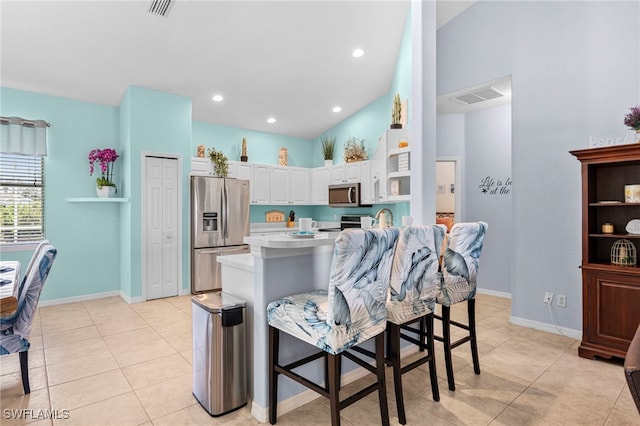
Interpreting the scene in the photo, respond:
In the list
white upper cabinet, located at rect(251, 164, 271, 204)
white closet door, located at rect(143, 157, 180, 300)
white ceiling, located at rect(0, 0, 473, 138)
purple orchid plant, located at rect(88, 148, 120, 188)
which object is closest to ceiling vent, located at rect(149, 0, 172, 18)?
white ceiling, located at rect(0, 0, 473, 138)

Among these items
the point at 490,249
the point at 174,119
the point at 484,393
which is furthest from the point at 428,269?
the point at 174,119

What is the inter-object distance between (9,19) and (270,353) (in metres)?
3.90

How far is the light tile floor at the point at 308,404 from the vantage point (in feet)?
6.78

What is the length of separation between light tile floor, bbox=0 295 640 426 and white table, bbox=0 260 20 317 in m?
0.75

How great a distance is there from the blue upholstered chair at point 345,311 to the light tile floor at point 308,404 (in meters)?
0.46

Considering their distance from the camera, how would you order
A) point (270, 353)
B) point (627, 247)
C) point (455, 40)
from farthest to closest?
point (455, 40)
point (627, 247)
point (270, 353)

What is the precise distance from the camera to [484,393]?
2.33 m

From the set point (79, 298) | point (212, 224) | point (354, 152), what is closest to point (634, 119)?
point (354, 152)

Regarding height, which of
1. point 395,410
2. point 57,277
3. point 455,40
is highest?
point 455,40

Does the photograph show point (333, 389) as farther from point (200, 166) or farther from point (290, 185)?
point (290, 185)

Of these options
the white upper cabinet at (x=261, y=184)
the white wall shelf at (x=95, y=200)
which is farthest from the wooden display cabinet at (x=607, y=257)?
the white wall shelf at (x=95, y=200)

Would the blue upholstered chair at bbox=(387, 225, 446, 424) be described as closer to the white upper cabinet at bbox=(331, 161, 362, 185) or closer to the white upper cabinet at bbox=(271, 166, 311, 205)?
the white upper cabinet at bbox=(331, 161, 362, 185)

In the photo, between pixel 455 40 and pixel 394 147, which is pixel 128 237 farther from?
pixel 455 40

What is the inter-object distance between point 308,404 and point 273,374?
0.42 meters
